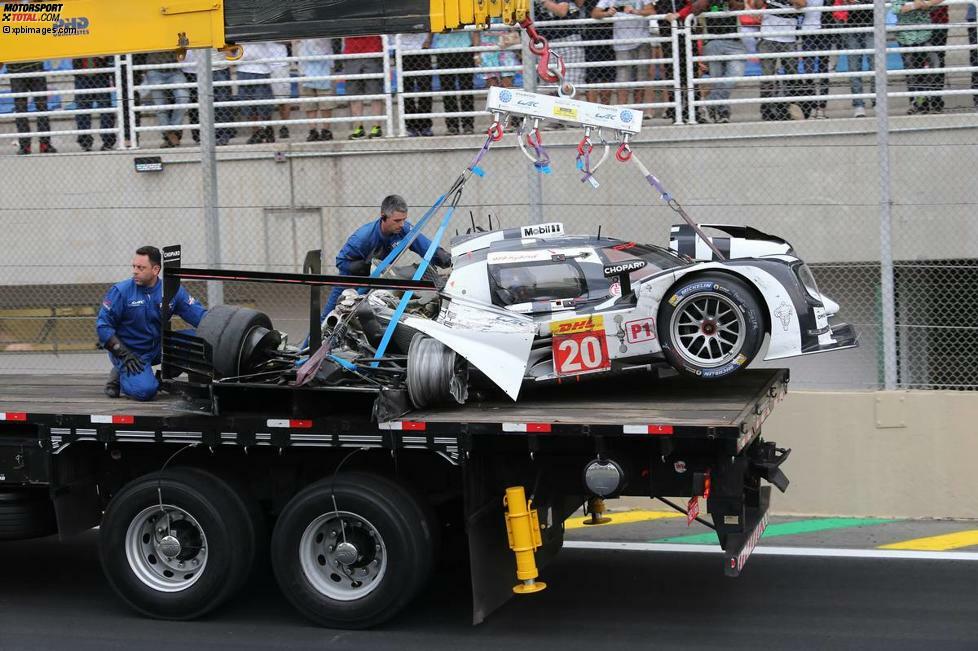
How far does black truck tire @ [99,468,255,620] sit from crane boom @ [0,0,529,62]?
2747 mm

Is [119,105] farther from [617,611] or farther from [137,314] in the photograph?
[617,611]

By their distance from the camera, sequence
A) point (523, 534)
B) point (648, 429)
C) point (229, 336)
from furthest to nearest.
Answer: point (229, 336) < point (523, 534) < point (648, 429)

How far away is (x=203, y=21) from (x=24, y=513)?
3265 millimetres

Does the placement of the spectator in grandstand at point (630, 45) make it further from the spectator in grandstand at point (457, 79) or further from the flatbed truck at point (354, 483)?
the flatbed truck at point (354, 483)

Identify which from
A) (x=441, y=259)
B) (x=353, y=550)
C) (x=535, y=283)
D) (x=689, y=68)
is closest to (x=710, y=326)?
(x=535, y=283)

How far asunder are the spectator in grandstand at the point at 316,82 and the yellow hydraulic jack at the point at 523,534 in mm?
6084

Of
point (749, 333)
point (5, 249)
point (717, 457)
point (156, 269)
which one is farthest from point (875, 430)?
point (5, 249)

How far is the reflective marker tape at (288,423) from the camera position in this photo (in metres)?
6.63

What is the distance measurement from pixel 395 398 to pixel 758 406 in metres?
2.10

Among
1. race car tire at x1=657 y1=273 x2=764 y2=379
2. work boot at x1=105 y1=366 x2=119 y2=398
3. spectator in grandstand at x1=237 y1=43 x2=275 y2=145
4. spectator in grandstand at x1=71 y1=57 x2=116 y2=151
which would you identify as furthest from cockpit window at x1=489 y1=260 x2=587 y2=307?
spectator in grandstand at x1=71 y1=57 x2=116 y2=151

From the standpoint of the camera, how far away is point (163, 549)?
6820 mm

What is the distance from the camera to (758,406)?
22.5 ft

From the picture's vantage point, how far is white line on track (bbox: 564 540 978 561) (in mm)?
8203

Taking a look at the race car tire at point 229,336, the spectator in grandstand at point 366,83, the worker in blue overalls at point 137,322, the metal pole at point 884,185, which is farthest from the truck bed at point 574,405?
the spectator in grandstand at point 366,83
